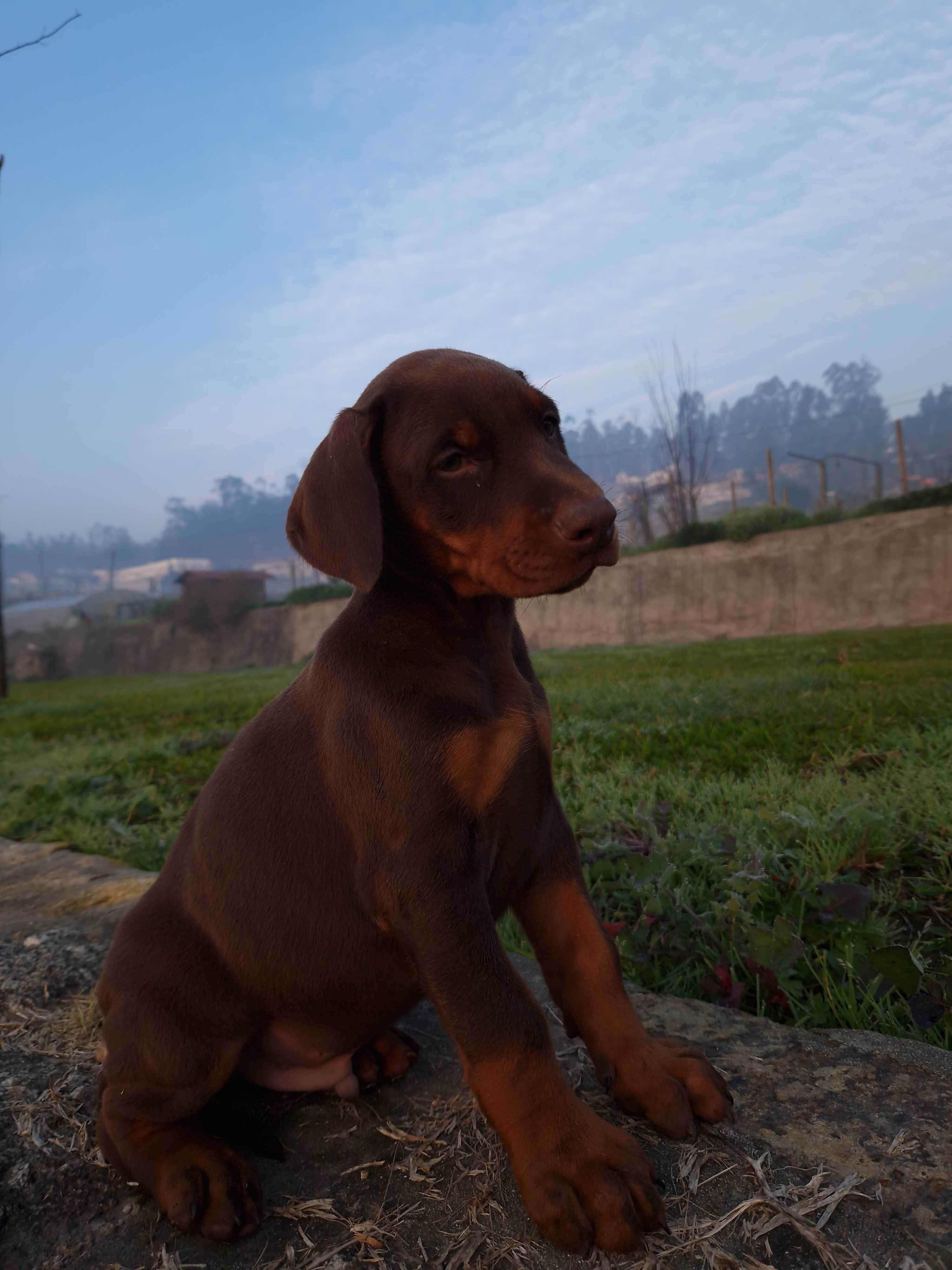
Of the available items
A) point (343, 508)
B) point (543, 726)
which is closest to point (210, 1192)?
point (543, 726)

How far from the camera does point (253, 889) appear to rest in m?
1.74

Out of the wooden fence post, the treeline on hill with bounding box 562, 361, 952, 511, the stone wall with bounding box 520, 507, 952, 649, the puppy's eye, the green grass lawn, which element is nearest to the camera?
the puppy's eye

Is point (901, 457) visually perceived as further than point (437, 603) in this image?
Yes

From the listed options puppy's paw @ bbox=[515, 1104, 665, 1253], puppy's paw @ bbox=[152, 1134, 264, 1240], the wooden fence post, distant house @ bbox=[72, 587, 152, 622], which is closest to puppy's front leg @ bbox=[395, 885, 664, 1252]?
puppy's paw @ bbox=[515, 1104, 665, 1253]

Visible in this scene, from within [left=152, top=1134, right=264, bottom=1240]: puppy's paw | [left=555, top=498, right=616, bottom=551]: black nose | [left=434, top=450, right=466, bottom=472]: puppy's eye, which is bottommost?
[left=152, top=1134, right=264, bottom=1240]: puppy's paw

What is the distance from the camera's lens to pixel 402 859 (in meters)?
1.53

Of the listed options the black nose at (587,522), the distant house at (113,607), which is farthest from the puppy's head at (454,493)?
the distant house at (113,607)

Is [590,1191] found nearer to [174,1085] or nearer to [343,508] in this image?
[174,1085]

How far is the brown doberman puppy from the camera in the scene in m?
1.49

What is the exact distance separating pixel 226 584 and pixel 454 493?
37739 mm

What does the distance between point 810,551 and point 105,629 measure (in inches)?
1341

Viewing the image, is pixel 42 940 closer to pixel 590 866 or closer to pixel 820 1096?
pixel 590 866

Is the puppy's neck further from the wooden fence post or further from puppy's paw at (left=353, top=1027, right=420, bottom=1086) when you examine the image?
the wooden fence post

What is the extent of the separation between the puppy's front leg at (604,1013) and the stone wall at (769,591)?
10094 mm
